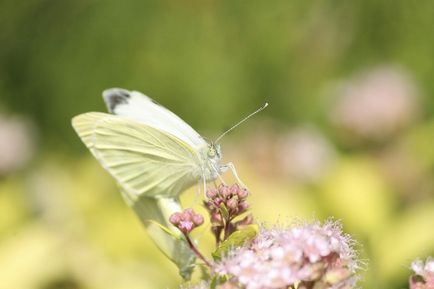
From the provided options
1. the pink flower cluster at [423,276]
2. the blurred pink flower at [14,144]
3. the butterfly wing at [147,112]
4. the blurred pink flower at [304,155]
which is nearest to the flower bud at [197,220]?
the pink flower cluster at [423,276]

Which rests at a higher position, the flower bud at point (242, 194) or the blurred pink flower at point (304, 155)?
the blurred pink flower at point (304, 155)

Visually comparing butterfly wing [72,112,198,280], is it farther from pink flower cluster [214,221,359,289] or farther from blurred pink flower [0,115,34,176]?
blurred pink flower [0,115,34,176]

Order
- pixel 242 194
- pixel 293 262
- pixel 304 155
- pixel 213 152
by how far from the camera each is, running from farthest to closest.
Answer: pixel 304 155
pixel 213 152
pixel 242 194
pixel 293 262

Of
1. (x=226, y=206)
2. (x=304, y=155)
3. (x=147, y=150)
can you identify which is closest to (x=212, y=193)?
(x=226, y=206)

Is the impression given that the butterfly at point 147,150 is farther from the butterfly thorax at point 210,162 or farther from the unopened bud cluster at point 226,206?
the unopened bud cluster at point 226,206

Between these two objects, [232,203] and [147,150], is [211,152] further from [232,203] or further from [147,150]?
[232,203]

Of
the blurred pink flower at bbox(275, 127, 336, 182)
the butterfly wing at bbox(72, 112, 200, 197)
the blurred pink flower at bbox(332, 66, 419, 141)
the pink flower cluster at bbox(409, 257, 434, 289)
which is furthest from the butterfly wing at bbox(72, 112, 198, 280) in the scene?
the blurred pink flower at bbox(332, 66, 419, 141)
